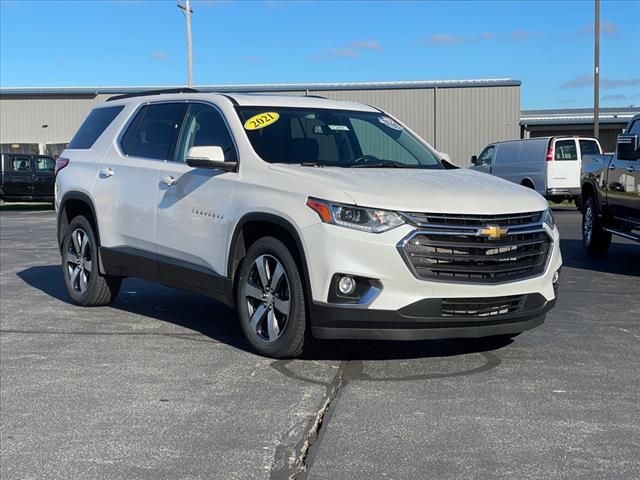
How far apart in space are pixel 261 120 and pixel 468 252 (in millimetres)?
2096

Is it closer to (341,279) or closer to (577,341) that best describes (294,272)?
(341,279)

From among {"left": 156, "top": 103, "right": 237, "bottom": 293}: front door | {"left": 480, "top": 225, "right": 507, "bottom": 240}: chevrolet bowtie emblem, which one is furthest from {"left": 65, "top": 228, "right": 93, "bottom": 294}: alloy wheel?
{"left": 480, "top": 225, "right": 507, "bottom": 240}: chevrolet bowtie emblem

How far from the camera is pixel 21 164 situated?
2786 cm

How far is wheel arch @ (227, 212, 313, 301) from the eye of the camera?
17.5 feet

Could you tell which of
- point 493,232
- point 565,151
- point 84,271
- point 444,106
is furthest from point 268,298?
point 444,106

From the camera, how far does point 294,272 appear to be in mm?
5387

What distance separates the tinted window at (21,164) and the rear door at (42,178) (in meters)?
0.21

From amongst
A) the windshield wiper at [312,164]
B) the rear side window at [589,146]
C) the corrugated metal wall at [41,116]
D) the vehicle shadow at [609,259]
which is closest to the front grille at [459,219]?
the windshield wiper at [312,164]

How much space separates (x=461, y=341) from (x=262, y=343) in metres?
1.64

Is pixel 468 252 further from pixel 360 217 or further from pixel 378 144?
pixel 378 144

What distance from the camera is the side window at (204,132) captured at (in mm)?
6289

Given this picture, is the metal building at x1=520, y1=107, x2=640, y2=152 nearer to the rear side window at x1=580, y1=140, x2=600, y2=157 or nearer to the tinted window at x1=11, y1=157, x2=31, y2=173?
the rear side window at x1=580, y1=140, x2=600, y2=157

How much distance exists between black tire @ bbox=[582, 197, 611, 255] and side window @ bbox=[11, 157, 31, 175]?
20.7 m

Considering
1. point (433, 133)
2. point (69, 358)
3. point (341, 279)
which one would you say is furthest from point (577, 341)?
point (433, 133)
